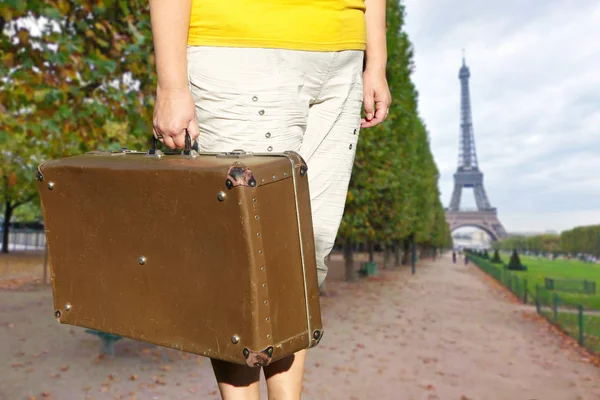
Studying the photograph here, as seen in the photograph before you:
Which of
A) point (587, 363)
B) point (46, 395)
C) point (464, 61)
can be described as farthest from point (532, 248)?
point (46, 395)

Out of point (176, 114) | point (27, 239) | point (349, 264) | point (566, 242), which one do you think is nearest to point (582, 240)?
point (566, 242)

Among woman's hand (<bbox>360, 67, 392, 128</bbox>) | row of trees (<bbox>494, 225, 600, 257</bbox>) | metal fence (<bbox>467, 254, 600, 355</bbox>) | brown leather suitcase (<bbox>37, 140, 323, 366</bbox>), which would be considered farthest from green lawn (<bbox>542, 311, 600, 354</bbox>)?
row of trees (<bbox>494, 225, 600, 257</bbox>)

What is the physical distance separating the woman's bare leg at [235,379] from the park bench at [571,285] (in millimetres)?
23256

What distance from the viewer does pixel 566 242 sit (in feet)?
297

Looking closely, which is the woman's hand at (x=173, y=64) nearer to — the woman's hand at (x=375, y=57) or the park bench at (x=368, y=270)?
the woman's hand at (x=375, y=57)

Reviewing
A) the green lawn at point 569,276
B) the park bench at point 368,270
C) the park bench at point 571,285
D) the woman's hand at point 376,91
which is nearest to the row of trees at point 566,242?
the green lawn at point 569,276

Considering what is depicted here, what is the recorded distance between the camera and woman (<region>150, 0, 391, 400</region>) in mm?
1659

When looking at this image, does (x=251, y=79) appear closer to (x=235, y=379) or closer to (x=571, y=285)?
(x=235, y=379)

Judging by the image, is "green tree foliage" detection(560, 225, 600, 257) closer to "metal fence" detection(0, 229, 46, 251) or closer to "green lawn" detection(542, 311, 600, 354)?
"green lawn" detection(542, 311, 600, 354)

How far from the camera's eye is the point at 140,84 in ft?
22.9

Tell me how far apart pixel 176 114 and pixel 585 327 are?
14058mm

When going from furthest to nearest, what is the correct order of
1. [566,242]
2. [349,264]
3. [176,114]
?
[566,242]
[349,264]
[176,114]

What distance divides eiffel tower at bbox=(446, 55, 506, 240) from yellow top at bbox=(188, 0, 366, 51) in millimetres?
96325

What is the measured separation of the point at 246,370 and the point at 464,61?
5443 inches
